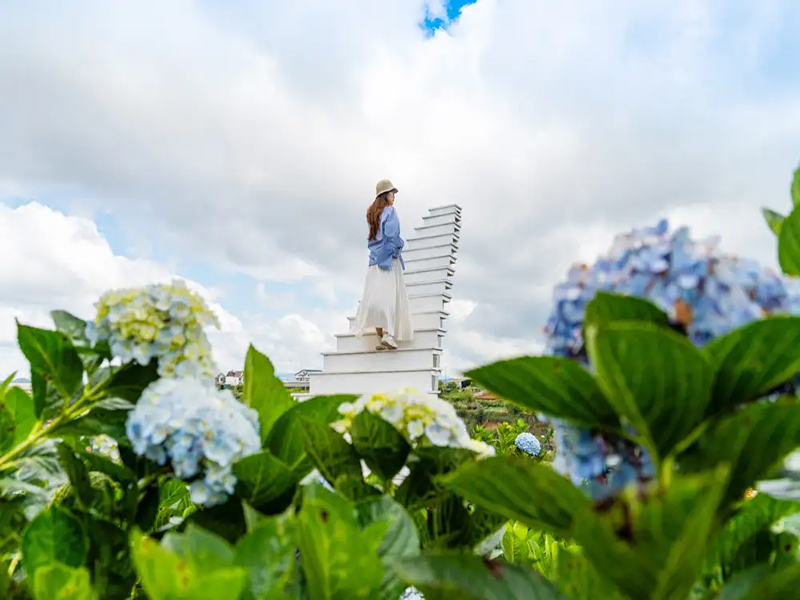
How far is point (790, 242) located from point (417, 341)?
220 inches

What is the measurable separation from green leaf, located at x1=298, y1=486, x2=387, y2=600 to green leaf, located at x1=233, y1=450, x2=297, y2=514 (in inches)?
5.1

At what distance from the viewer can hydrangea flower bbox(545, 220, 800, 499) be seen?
350 mm

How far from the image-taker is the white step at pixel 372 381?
5.62 meters

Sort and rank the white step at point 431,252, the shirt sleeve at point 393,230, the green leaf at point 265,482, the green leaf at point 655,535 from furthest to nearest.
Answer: the white step at point 431,252 → the shirt sleeve at point 393,230 → the green leaf at point 265,482 → the green leaf at point 655,535

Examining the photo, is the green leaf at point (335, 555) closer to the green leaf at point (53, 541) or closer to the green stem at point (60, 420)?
the green leaf at point (53, 541)

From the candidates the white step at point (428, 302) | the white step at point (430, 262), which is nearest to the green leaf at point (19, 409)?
the white step at point (428, 302)

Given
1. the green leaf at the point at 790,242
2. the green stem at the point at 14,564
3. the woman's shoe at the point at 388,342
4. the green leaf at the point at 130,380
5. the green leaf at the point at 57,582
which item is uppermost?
the woman's shoe at the point at 388,342

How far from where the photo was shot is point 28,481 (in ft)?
1.82

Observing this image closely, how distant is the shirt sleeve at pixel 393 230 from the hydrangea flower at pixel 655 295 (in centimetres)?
523

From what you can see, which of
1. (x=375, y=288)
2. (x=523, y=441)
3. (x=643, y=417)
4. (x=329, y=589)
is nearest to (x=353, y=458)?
(x=329, y=589)

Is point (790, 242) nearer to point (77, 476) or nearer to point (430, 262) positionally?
point (77, 476)

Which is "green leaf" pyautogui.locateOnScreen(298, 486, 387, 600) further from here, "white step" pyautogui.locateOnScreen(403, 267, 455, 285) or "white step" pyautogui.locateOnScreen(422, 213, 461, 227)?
→ "white step" pyautogui.locateOnScreen(422, 213, 461, 227)

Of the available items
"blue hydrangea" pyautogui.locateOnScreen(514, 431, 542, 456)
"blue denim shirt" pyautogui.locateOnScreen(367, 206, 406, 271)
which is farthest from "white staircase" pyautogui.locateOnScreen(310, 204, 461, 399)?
"blue hydrangea" pyautogui.locateOnScreen(514, 431, 542, 456)

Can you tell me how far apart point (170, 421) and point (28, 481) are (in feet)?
0.69
